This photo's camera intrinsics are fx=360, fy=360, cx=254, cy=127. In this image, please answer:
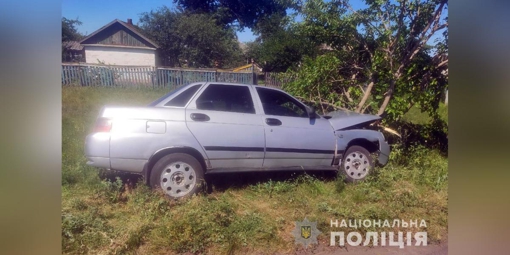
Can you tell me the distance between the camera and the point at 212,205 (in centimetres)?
281

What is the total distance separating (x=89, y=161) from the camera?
269cm

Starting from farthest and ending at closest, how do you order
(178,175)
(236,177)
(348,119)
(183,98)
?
(348,119) < (236,177) < (178,175) < (183,98)

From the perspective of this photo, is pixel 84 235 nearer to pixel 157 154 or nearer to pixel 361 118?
pixel 157 154

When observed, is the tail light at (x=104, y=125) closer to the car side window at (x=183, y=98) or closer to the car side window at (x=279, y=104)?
the car side window at (x=183, y=98)

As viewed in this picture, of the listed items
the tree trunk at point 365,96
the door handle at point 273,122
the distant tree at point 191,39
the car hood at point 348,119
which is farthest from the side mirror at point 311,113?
the distant tree at point 191,39

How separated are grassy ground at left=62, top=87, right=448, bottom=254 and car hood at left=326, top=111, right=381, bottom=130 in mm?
453

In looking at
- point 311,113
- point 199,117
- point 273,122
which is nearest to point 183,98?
point 199,117

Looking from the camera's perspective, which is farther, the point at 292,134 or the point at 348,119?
the point at 348,119

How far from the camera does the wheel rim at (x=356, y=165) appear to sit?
10.4 feet

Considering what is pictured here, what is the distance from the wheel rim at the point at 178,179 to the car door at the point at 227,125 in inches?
8.2

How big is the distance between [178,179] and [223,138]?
49cm

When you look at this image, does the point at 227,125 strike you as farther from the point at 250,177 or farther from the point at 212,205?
the point at 212,205

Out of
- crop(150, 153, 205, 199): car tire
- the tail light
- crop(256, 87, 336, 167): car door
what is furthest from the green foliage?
crop(256, 87, 336, 167): car door
